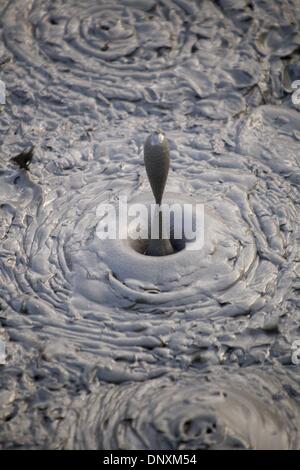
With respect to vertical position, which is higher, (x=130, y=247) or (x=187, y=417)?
(x=130, y=247)

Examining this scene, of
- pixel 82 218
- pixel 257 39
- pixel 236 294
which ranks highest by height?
pixel 257 39

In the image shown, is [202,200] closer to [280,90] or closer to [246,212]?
[246,212]

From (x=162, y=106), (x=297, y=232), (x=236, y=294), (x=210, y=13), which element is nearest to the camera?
(x=236, y=294)

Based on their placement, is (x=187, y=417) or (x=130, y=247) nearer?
(x=187, y=417)

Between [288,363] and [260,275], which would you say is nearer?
[288,363]

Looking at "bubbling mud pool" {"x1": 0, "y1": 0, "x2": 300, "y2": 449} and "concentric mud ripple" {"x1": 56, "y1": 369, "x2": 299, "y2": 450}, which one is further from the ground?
"bubbling mud pool" {"x1": 0, "y1": 0, "x2": 300, "y2": 449}

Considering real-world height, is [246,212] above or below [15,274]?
above

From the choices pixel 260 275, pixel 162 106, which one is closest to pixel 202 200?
pixel 260 275

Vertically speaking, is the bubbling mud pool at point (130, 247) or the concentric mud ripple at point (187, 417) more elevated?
the bubbling mud pool at point (130, 247)
